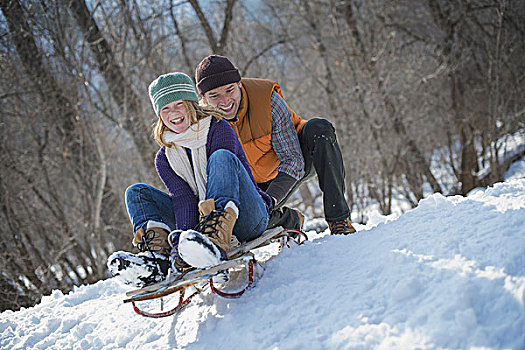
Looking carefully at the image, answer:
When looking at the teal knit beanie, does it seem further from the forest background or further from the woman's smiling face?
the forest background

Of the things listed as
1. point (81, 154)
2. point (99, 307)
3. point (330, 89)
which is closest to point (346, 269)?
point (99, 307)

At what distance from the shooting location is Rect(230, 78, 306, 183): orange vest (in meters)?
2.30

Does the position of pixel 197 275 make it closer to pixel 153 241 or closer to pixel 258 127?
pixel 153 241

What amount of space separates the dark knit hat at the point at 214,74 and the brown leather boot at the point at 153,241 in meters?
0.92

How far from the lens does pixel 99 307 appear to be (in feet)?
7.54

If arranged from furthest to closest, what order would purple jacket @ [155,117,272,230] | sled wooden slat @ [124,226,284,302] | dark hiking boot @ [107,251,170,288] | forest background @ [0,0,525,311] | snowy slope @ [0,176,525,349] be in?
forest background @ [0,0,525,311], purple jacket @ [155,117,272,230], dark hiking boot @ [107,251,170,288], sled wooden slat @ [124,226,284,302], snowy slope @ [0,176,525,349]

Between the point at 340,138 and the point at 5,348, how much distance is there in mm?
5674

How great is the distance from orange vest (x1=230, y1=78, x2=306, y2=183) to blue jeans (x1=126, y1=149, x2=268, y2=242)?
22.1 inches

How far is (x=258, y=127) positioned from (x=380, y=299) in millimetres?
1312

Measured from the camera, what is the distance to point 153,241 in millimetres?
1780

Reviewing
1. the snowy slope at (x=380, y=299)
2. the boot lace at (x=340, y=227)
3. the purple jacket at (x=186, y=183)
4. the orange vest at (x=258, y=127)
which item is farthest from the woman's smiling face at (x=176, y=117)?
the boot lace at (x=340, y=227)

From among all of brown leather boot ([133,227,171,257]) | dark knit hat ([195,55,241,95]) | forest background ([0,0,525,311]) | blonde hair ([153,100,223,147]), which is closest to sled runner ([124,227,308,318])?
brown leather boot ([133,227,171,257])

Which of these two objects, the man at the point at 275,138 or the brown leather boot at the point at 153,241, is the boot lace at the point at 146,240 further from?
the man at the point at 275,138

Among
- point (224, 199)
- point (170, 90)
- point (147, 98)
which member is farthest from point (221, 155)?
point (147, 98)
